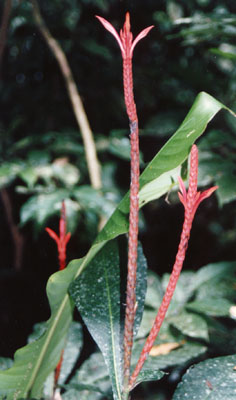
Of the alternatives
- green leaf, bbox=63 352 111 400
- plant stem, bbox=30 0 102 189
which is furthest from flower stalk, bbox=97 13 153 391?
plant stem, bbox=30 0 102 189

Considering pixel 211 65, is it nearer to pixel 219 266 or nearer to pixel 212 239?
pixel 212 239

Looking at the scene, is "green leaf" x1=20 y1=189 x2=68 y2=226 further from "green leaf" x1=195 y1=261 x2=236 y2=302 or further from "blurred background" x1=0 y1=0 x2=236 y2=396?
"green leaf" x1=195 y1=261 x2=236 y2=302

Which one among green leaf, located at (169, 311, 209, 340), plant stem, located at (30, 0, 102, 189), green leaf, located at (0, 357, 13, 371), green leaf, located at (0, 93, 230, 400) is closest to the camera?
green leaf, located at (0, 93, 230, 400)

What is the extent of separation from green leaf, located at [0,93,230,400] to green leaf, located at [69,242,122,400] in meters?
0.06

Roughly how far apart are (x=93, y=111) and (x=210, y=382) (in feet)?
5.53

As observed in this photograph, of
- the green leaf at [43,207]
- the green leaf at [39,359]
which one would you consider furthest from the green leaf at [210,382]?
the green leaf at [43,207]

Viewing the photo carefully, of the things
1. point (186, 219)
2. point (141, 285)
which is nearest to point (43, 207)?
point (141, 285)

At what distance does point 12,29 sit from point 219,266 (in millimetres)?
1792

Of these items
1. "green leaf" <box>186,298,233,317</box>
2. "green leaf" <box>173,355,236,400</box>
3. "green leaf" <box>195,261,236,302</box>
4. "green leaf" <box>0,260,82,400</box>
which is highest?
"green leaf" <box>0,260,82,400</box>

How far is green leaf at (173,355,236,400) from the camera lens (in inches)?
18.5

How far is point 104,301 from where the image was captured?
54cm

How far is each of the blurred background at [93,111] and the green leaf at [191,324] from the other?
0.54 metres

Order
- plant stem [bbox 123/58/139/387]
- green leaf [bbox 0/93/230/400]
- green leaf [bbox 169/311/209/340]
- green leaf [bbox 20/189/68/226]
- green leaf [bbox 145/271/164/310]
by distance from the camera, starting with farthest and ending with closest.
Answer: green leaf [bbox 20/189/68/226]
green leaf [bbox 145/271/164/310]
green leaf [bbox 169/311/209/340]
green leaf [bbox 0/93/230/400]
plant stem [bbox 123/58/139/387]

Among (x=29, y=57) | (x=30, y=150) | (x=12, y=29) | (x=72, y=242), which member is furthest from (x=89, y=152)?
(x=12, y=29)
